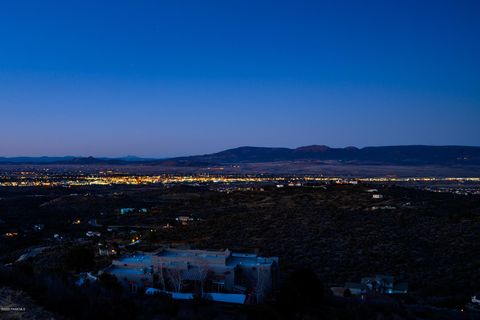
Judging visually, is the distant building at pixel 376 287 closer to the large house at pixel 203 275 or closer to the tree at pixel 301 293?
the large house at pixel 203 275

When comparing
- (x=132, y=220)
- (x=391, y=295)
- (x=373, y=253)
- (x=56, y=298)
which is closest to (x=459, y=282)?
(x=391, y=295)

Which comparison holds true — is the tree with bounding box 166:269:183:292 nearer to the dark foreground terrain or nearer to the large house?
the large house

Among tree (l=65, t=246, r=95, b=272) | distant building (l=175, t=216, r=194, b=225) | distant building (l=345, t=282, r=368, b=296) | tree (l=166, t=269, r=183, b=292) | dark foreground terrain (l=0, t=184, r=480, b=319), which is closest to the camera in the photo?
dark foreground terrain (l=0, t=184, r=480, b=319)

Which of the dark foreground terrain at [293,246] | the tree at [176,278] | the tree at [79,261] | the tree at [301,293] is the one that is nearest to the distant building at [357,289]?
the dark foreground terrain at [293,246]

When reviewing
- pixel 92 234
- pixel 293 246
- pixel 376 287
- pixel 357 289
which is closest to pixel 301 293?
pixel 357 289

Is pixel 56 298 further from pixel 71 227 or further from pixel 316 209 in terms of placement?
pixel 71 227

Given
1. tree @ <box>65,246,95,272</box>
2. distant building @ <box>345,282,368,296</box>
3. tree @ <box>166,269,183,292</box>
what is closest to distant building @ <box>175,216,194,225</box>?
tree @ <box>65,246,95,272</box>
